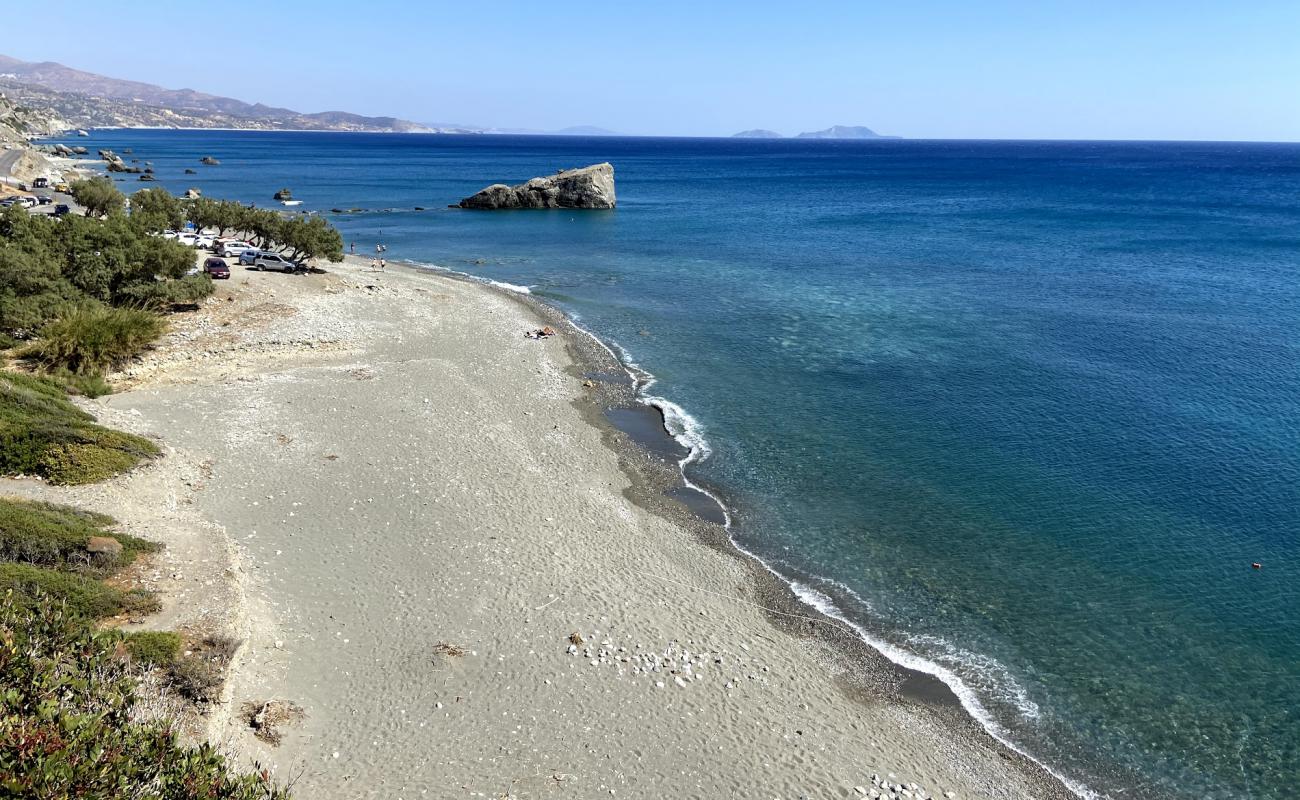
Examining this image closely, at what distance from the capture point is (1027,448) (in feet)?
103

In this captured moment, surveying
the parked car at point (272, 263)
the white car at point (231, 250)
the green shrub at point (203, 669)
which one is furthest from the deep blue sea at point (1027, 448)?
the white car at point (231, 250)

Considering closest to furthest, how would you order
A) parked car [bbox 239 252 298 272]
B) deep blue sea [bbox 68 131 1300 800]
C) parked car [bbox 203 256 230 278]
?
deep blue sea [bbox 68 131 1300 800], parked car [bbox 203 256 230 278], parked car [bbox 239 252 298 272]

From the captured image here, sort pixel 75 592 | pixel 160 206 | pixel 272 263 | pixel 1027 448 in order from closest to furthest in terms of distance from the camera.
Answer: pixel 75 592 < pixel 1027 448 < pixel 272 263 < pixel 160 206

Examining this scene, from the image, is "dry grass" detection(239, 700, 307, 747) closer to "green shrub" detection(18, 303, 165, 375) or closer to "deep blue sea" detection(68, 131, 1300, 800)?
"deep blue sea" detection(68, 131, 1300, 800)

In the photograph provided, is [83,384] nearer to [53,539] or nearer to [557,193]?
[53,539]

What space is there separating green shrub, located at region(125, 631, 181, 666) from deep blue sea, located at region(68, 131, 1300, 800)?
16443mm

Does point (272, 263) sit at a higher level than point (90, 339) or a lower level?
higher

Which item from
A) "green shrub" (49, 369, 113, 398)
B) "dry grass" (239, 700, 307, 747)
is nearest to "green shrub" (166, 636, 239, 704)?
"dry grass" (239, 700, 307, 747)

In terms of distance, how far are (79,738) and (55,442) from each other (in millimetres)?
18253

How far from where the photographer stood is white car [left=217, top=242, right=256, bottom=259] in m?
56.5

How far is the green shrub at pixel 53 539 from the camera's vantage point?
17.3 m

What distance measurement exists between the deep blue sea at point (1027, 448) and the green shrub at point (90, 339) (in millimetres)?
25072

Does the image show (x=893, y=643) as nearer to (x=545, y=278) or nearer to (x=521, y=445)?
(x=521, y=445)

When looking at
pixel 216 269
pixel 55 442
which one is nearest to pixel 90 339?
pixel 55 442
